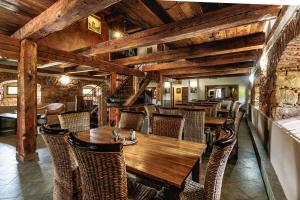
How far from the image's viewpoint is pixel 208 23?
2.34 metres

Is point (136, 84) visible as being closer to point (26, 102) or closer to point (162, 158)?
point (26, 102)

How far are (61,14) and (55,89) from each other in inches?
266

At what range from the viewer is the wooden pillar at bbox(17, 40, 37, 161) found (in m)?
3.04

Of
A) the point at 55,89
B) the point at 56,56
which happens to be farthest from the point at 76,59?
the point at 55,89

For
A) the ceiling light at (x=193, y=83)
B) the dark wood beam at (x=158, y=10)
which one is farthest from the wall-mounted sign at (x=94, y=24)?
the ceiling light at (x=193, y=83)

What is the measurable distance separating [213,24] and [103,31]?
5.81 metres

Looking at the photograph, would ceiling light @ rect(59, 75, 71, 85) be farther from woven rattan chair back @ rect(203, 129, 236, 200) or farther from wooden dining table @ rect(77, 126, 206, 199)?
woven rattan chair back @ rect(203, 129, 236, 200)

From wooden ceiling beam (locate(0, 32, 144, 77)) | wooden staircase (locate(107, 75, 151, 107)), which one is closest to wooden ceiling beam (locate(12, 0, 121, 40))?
wooden ceiling beam (locate(0, 32, 144, 77))

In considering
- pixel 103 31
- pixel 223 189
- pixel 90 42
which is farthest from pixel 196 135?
pixel 103 31

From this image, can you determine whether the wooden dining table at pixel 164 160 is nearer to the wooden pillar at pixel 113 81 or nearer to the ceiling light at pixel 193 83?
the wooden pillar at pixel 113 81

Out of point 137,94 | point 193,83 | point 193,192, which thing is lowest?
point 193,192

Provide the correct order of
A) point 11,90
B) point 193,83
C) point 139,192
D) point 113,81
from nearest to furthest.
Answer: point 139,192
point 113,81
point 11,90
point 193,83

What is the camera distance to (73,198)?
4.76 feet

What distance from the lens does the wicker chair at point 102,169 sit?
38.8 inches
